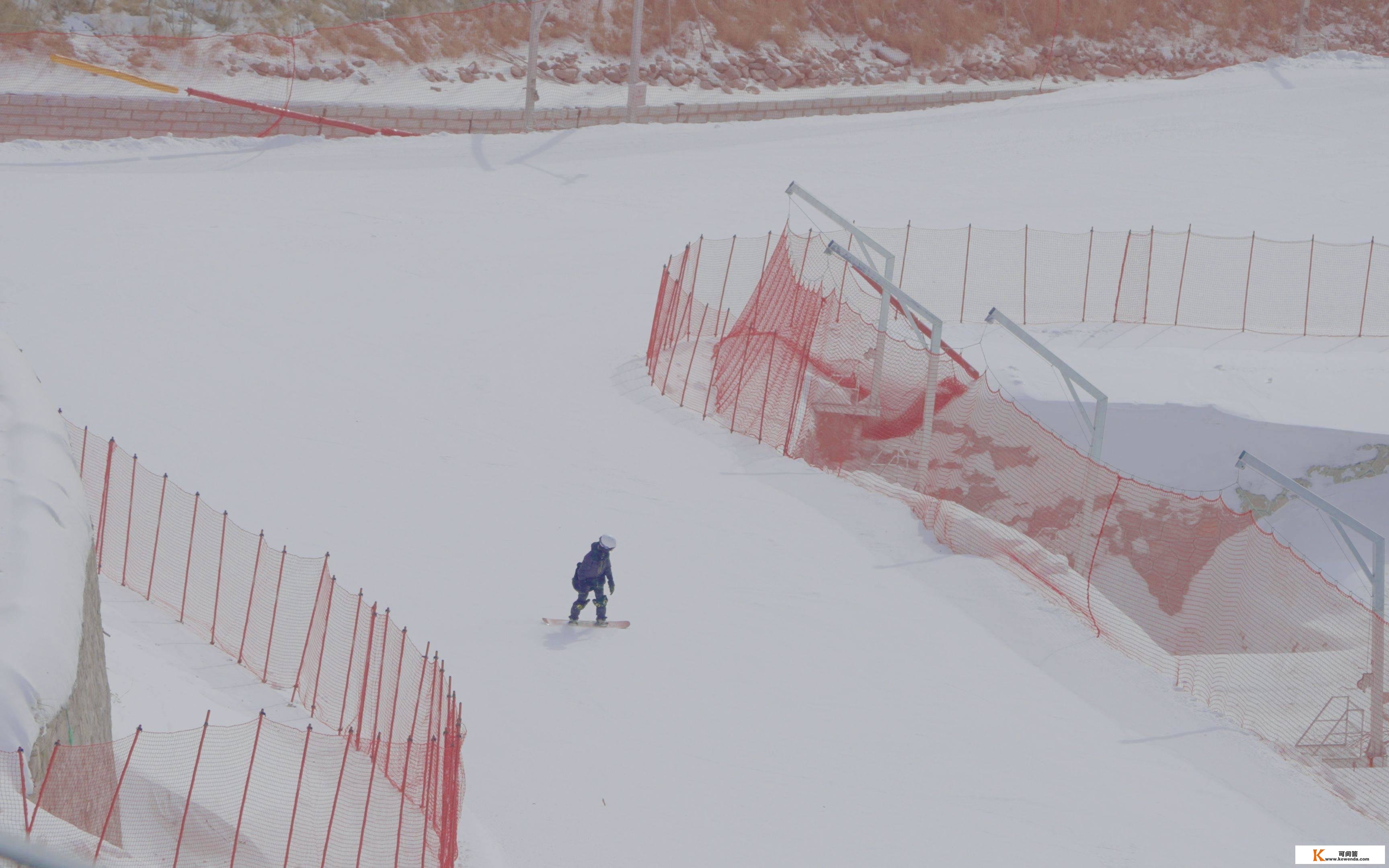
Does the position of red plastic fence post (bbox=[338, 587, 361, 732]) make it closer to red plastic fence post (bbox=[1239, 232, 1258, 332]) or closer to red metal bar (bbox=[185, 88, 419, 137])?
red plastic fence post (bbox=[1239, 232, 1258, 332])

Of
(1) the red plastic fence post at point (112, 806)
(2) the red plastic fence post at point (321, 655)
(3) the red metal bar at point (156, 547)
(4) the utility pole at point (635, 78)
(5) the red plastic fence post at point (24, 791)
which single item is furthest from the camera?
(4) the utility pole at point (635, 78)

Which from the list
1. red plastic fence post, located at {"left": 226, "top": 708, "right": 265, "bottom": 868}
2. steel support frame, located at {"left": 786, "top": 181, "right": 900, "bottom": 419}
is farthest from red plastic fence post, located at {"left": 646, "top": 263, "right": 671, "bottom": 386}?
red plastic fence post, located at {"left": 226, "top": 708, "right": 265, "bottom": 868}

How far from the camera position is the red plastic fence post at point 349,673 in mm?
11484

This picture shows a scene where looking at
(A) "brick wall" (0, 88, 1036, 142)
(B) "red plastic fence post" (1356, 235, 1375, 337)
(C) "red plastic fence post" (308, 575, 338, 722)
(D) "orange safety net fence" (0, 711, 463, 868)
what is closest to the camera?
(D) "orange safety net fence" (0, 711, 463, 868)

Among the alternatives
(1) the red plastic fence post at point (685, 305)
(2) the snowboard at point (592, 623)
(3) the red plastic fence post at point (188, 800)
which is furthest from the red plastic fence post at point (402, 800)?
(1) the red plastic fence post at point (685, 305)

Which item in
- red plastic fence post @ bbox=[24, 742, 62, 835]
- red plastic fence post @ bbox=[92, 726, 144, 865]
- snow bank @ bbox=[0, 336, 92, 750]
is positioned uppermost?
snow bank @ bbox=[0, 336, 92, 750]

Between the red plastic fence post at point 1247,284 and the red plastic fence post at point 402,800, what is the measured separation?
1812cm

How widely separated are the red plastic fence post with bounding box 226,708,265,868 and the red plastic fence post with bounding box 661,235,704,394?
39.4 ft

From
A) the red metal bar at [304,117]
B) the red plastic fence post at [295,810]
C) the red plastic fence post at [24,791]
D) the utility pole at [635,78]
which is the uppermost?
the utility pole at [635,78]

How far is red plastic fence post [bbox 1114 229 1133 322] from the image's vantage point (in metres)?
24.5

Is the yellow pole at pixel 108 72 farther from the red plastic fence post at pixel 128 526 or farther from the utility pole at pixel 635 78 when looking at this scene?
the red plastic fence post at pixel 128 526

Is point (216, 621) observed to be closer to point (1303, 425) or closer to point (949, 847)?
point (949, 847)

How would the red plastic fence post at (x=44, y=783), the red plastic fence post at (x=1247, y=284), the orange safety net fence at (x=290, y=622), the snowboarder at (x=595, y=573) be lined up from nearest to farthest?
the red plastic fence post at (x=44, y=783)
the orange safety net fence at (x=290, y=622)
the snowboarder at (x=595, y=573)
the red plastic fence post at (x=1247, y=284)

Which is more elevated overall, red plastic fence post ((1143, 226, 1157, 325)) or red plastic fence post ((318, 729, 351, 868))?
red plastic fence post ((1143, 226, 1157, 325))
